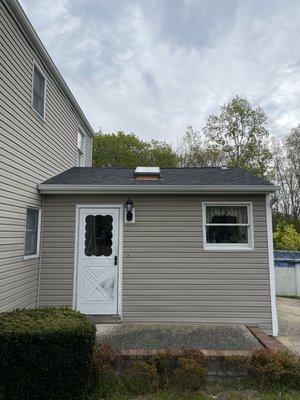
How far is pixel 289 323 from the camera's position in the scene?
7348 millimetres

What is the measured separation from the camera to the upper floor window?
656cm

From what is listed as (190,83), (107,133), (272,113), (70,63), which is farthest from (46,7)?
(107,133)

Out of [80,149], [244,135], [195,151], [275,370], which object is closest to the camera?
[275,370]

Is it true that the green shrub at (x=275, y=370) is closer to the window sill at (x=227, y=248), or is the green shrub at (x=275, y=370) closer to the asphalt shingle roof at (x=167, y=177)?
the window sill at (x=227, y=248)

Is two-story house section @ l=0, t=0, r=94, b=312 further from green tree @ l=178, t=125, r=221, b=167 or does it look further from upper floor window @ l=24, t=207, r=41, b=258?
green tree @ l=178, t=125, r=221, b=167

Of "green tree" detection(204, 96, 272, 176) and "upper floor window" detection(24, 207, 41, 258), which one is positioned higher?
"green tree" detection(204, 96, 272, 176)

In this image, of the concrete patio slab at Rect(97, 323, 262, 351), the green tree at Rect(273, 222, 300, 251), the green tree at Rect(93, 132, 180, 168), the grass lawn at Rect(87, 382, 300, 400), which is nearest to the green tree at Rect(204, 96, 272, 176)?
the green tree at Rect(93, 132, 180, 168)

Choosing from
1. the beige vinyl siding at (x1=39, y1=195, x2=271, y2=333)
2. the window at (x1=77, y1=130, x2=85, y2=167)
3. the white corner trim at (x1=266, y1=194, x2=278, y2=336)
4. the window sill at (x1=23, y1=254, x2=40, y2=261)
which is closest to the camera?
the window sill at (x1=23, y1=254, x2=40, y2=261)

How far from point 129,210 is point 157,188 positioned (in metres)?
0.73

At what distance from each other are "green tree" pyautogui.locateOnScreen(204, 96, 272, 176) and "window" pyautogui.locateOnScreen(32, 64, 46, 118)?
1775 centimetres

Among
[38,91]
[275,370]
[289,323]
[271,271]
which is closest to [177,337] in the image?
[275,370]

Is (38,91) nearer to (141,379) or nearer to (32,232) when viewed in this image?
(32,232)

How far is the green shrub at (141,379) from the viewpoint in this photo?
419cm

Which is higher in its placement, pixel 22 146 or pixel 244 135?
pixel 244 135
